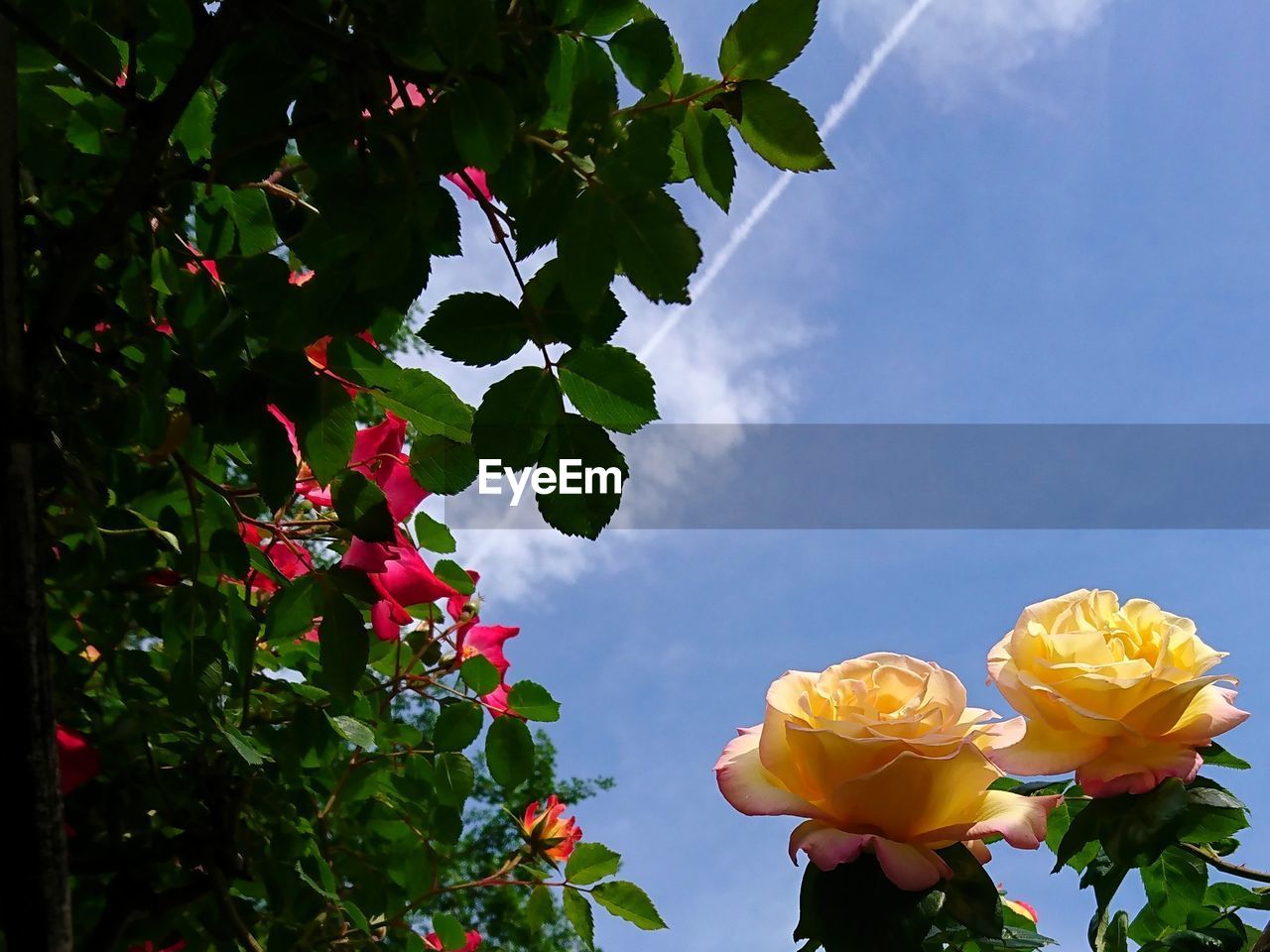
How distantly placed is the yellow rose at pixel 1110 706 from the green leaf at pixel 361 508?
60 cm

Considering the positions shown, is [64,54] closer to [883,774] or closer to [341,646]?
[341,646]

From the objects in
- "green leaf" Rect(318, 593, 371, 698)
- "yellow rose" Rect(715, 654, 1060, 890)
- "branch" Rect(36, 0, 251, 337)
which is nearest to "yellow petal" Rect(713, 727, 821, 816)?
"yellow rose" Rect(715, 654, 1060, 890)

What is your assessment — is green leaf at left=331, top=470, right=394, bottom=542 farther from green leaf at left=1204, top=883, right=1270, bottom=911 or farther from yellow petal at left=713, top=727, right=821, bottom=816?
green leaf at left=1204, top=883, right=1270, bottom=911

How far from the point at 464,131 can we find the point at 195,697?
65 centimetres

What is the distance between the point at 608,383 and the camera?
86 centimetres

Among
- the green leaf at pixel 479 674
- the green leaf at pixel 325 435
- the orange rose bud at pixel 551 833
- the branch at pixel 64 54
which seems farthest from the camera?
the orange rose bud at pixel 551 833

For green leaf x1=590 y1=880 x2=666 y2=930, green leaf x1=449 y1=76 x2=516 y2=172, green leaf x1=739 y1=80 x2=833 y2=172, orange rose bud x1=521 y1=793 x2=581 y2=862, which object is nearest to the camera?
green leaf x1=449 y1=76 x2=516 y2=172

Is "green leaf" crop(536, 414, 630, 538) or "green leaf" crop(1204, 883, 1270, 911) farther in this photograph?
"green leaf" crop(1204, 883, 1270, 911)

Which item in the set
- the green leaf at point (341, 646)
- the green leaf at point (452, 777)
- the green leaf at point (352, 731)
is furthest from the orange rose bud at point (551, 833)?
the green leaf at point (341, 646)

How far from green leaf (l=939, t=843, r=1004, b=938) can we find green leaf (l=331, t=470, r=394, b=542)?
58 cm

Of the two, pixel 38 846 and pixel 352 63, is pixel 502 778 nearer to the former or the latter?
pixel 38 846

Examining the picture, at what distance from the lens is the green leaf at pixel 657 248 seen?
710 millimetres

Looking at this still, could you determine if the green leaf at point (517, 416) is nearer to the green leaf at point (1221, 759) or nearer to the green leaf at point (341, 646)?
the green leaf at point (341, 646)

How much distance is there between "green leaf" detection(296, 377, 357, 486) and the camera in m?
1.02
